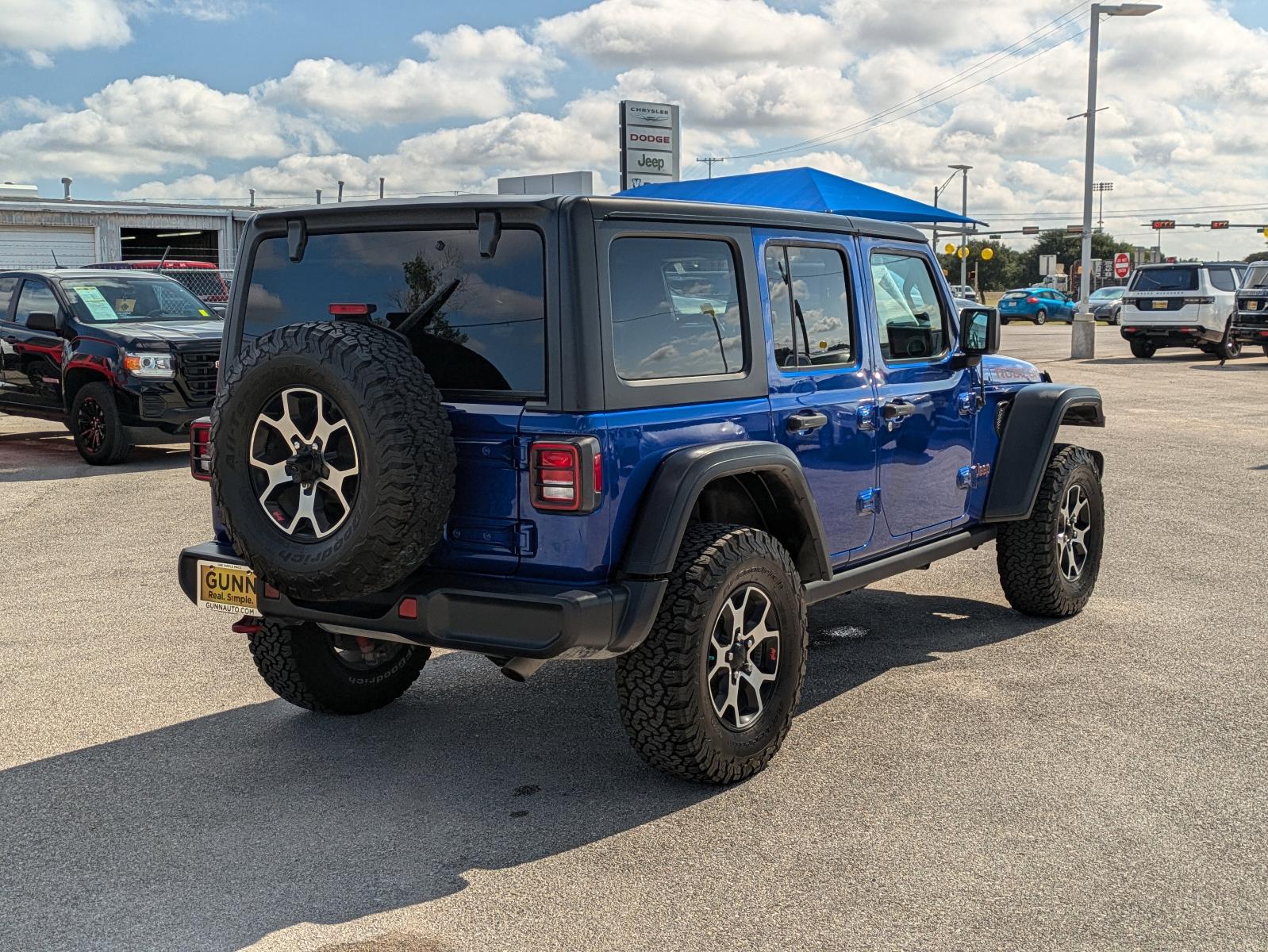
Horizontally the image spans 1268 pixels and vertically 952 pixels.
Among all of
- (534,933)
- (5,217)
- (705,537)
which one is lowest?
(534,933)

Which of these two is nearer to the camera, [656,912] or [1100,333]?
[656,912]

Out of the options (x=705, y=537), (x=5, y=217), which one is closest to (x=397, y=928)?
(x=705, y=537)

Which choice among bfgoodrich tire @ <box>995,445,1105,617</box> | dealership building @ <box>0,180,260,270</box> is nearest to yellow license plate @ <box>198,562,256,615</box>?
bfgoodrich tire @ <box>995,445,1105,617</box>

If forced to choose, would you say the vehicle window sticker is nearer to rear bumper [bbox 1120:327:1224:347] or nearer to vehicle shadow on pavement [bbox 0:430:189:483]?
vehicle shadow on pavement [bbox 0:430:189:483]

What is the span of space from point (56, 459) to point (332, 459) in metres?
10.3

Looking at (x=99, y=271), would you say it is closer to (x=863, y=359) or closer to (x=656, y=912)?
(x=863, y=359)

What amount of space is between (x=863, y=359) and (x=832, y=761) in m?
1.63

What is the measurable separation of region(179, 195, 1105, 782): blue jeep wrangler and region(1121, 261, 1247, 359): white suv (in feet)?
73.6

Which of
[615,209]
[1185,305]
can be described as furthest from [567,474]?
[1185,305]

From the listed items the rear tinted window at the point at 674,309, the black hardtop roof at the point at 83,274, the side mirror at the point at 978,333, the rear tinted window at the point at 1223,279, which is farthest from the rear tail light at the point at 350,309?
the rear tinted window at the point at 1223,279

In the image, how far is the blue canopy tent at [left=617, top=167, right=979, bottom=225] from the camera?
16547 millimetres

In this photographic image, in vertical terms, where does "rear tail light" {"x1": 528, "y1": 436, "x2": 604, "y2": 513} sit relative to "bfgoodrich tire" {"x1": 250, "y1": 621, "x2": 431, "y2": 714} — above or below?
above

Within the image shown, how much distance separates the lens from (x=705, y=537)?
166 inches

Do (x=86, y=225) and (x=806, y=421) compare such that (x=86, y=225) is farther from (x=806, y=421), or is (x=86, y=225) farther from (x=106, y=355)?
(x=806, y=421)
